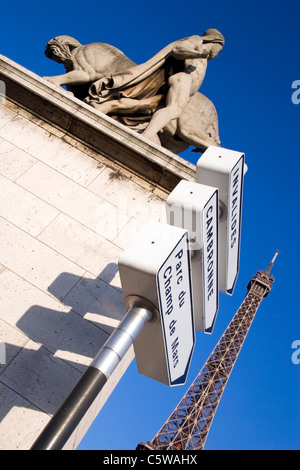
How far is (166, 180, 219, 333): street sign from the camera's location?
11.7 feet

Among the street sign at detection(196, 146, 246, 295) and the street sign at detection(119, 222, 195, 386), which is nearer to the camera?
the street sign at detection(119, 222, 195, 386)

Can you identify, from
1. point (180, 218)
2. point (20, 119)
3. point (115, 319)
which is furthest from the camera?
point (20, 119)

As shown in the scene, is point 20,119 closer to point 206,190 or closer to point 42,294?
point 42,294

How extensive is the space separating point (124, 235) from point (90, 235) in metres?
0.40

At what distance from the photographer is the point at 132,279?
304cm

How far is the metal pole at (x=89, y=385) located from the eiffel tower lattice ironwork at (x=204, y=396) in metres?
51.4

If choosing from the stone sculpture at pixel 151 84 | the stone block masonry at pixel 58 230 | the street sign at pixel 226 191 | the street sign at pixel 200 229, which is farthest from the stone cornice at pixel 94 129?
the street sign at pixel 200 229

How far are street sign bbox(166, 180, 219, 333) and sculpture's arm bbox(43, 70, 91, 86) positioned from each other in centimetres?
430

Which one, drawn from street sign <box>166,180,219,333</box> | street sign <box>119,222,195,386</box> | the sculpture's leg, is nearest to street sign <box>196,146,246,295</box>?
street sign <box>166,180,219,333</box>

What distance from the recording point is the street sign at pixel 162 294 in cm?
299

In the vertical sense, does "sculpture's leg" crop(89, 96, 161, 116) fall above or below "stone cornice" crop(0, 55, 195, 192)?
above

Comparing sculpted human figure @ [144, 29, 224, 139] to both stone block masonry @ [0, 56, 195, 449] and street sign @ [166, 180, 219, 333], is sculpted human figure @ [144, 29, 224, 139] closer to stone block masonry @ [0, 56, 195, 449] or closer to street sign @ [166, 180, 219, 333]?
stone block masonry @ [0, 56, 195, 449]

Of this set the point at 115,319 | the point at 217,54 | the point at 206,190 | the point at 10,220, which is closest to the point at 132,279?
the point at 206,190

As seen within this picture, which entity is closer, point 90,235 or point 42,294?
point 42,294
